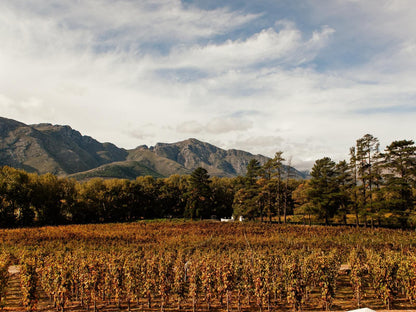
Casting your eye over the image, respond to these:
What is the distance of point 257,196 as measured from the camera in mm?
51812

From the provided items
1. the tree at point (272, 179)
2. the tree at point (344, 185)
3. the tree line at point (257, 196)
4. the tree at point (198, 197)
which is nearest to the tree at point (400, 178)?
the tree line at point (257, 196)

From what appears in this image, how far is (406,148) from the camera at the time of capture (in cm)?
3722

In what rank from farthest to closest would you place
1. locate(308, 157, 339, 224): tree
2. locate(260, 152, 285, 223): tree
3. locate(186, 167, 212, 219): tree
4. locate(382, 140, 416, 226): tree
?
locate(186, 167, 212, 219): tree, locate(260, 152, 285, 223): tree, locate(308, 157, 339, 224): tree, locate(382, 140, 416, 226): tree

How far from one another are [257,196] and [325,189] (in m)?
12.7

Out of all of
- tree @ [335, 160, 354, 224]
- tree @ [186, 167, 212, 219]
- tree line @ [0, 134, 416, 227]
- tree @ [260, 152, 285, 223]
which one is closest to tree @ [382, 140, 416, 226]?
tree line @ [0, 134, 416, 227]

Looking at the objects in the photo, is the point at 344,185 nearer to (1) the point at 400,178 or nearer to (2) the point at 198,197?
(1) the point at 400,178

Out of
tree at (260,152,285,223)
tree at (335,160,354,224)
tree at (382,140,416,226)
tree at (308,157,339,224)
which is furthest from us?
tree at (260,152,285,223)

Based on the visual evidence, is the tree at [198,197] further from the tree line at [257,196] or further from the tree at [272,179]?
the tree at [272,179]

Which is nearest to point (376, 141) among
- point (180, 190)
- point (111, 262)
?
point (111, 262)

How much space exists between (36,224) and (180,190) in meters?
38.5

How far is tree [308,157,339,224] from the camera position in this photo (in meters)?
45.8

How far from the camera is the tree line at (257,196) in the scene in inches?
1491

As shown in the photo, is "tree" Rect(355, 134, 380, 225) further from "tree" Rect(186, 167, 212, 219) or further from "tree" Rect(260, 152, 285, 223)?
"tree" Rect(186, 167, 212, 219)

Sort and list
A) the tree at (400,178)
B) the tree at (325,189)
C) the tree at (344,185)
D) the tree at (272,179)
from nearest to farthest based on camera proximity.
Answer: the tree at (400,178), the tree at (344,185), the tree at (325,189), the tree at (272,179)
